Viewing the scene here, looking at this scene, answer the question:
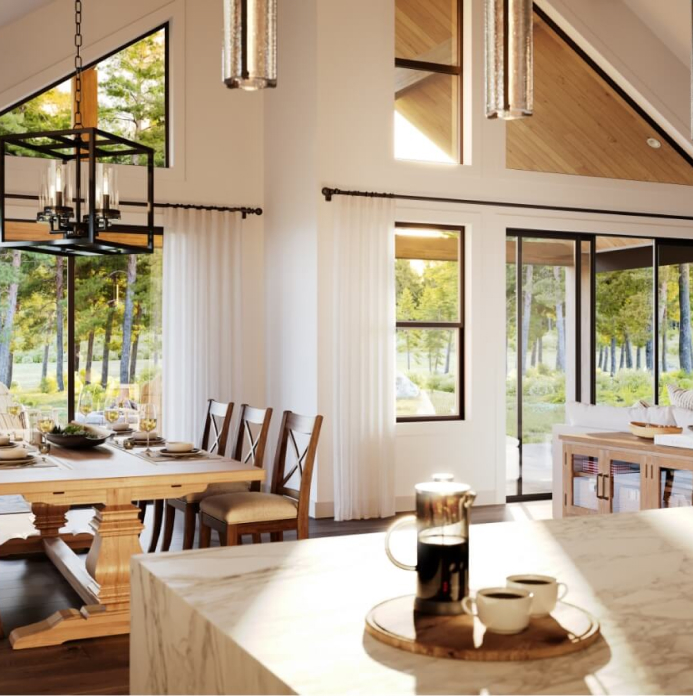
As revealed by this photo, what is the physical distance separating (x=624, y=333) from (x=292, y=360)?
3.05m

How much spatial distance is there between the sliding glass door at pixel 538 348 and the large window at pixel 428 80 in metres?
1.02

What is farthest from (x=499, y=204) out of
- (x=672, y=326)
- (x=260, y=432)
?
(x=260, y=432)

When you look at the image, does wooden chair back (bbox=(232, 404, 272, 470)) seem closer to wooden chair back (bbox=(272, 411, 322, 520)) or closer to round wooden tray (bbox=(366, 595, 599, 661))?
wooden chair back (bbox=(272, 411, 322, 520))

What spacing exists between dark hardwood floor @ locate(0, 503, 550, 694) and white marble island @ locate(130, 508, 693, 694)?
83.1 inches

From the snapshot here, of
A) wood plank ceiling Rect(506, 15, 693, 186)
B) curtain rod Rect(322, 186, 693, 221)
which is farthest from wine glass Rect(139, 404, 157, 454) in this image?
wood plank ceiling Rect(506, 15, 693, 186)

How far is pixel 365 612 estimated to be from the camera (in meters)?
1.32

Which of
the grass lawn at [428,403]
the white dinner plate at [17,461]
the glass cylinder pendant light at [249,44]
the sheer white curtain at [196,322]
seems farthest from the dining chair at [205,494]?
the glass cylinder pendant light at [249,44]

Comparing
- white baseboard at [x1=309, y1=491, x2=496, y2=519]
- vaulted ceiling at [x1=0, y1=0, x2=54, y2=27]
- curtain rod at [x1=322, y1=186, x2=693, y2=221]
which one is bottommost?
white baseboard at [x1=309, y1=491, x2=496, y2=519]

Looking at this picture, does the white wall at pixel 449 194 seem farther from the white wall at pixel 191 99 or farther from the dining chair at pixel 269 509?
the dining chair at pixel 269 509

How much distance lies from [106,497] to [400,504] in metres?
3.41

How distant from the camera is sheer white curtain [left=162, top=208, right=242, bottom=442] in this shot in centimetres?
701

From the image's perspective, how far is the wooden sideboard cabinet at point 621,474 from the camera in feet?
16.2

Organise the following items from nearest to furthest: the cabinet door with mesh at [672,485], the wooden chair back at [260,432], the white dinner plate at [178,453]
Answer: the white dinner plate at [178,453], the wooden chair back at [260,432], the cabinet door with mesh at [672,485]

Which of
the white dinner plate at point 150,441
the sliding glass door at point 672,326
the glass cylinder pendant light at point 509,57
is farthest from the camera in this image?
the sliding glass door at point 672,326
